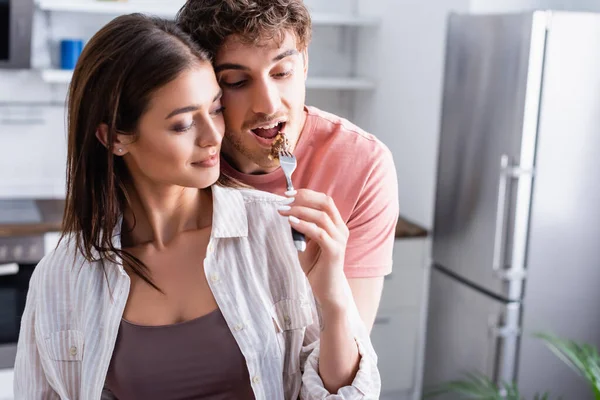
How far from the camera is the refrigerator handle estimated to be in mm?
2447

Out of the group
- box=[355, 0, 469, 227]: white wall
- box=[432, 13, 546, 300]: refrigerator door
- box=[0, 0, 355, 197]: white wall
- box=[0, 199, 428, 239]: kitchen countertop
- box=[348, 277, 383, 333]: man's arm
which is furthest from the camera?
box=[0, 0, 355, 197]: white wall

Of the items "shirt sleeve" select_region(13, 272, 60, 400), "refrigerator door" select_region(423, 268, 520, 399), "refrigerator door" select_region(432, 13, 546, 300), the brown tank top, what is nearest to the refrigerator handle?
"refrigerator door" select_region(432, 13, 546, 300)

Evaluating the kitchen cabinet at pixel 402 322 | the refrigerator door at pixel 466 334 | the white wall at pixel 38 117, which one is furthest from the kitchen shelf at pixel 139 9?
the refrigerator door at pixel 466 334

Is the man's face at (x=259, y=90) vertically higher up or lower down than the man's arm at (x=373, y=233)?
higher up

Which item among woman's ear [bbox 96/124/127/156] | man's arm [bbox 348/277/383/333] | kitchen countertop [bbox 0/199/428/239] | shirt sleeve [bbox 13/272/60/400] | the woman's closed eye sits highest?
the woman's closed eye

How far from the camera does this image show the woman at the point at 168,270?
109 centimetres

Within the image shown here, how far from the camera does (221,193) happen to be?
4.11 ft

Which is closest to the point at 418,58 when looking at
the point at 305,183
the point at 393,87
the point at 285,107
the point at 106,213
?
the point at 393,87

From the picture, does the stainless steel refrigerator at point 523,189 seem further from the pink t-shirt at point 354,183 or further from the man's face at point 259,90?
the man's face at point 259,90

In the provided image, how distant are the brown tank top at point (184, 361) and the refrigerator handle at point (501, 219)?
1509 millimetres

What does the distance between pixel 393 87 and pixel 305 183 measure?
174 centimetres

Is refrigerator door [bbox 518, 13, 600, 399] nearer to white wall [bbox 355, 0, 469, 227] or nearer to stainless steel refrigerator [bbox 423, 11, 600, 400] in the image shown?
stainless steel refrigerator [bbox 423, 11, 600, 400]

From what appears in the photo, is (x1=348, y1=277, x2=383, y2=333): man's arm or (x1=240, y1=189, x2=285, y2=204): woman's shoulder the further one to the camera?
(x1=348, y1=277, x2=383, y2=333): man's arm

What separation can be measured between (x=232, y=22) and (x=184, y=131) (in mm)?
222
